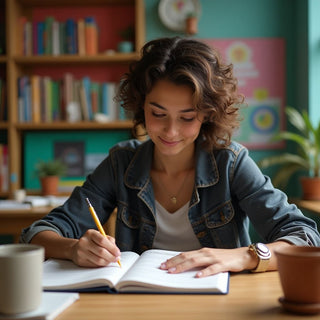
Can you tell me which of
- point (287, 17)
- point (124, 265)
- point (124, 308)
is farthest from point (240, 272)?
point (287, 17)

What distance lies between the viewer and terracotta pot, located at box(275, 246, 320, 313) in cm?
82

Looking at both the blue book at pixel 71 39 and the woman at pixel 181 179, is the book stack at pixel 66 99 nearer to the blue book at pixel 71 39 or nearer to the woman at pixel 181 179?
the blue book at pixel 71 39

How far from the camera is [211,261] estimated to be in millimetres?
1100

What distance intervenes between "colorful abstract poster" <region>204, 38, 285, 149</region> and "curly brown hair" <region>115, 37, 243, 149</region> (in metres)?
1.98

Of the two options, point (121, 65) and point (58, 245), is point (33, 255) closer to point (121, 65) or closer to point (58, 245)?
point (58, 245)

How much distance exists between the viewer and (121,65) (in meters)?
3.66

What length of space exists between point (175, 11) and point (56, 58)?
0.90 metres

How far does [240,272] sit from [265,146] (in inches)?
101

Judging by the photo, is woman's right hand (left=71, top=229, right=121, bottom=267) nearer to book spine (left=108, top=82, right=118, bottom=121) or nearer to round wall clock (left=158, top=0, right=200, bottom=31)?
book spine (left=108, top=82, right=118, bottom=121)

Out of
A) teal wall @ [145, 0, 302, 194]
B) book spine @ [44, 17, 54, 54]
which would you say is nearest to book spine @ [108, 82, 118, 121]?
book spine @ [44, 17, 54, 54]

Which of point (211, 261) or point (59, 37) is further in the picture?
point (59, 37)

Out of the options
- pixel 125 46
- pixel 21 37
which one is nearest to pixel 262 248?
pixel 125 46

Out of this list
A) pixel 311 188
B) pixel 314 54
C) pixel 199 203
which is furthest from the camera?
pixel 314 54

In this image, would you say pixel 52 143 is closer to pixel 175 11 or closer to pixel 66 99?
pixel 66 99
